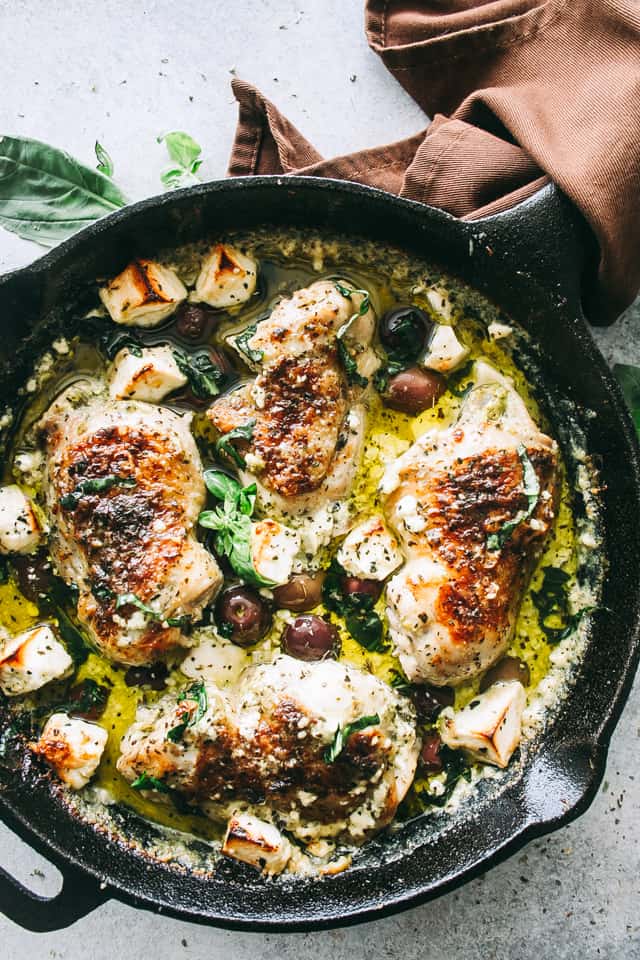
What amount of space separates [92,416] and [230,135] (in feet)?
3.58

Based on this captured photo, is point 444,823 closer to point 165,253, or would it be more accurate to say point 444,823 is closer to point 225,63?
point 165,253

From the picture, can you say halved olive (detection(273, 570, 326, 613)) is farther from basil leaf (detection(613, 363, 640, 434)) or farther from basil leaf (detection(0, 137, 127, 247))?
basil leaf (detection(0, 137, 127, 247))

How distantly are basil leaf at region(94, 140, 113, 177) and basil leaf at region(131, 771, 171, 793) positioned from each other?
1872 mm

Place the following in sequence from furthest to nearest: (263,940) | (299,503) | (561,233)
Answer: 1. (263,940)
2. (299,503)
3. (561,233)

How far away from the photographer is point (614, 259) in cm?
244

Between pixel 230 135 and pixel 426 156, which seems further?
pixel 230 135

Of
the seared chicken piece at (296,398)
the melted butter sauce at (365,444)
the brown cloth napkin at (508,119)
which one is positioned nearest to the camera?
the brown cloth napkin at (508,119)

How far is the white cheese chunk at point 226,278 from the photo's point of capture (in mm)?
2580

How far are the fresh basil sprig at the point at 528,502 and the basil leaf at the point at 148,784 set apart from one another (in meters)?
1.17

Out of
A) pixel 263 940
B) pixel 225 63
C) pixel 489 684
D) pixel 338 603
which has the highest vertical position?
pixel 225 63

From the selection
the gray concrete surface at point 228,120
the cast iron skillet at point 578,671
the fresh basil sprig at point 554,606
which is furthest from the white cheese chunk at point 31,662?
the fresh basil sprig at point 554,606

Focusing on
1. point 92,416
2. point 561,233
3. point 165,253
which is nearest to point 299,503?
point 92,416

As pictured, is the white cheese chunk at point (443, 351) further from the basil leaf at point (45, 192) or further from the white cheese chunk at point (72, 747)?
the white cheese chunk at point (72, 747)

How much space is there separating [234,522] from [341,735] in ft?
2.24
